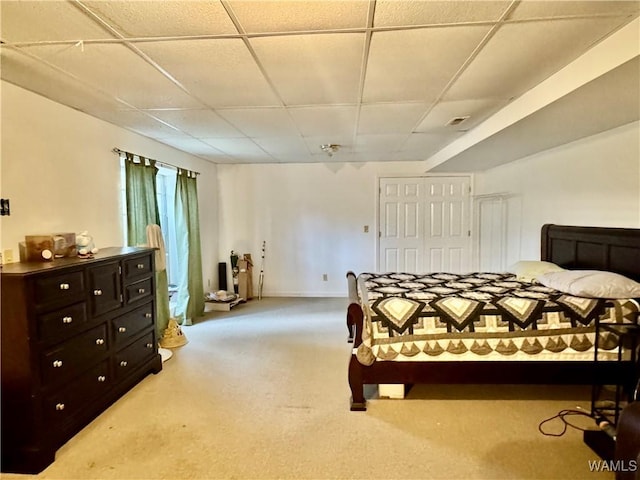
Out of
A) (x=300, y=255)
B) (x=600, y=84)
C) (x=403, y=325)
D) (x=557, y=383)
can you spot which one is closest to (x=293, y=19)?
(x=600, y=84)

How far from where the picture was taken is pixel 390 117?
3271 millimetres

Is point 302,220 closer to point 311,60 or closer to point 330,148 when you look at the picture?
point 330,148

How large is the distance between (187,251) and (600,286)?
4.43 m

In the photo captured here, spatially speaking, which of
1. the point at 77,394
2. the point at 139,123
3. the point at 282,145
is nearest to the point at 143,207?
the point at 139,123

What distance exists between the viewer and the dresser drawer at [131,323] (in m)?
2.67

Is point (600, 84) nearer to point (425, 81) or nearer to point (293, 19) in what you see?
point (425, 81)

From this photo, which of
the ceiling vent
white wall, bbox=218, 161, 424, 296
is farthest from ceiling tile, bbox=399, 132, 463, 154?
white wall, bbox=218, 161, 424, 296

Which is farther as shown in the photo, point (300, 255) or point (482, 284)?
point (300, 255)

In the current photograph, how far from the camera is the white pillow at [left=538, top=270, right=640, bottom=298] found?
254cm

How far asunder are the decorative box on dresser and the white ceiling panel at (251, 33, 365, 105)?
5.88 ft

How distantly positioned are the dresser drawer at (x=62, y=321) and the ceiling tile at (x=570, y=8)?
294 cm

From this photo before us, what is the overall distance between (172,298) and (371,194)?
354cm

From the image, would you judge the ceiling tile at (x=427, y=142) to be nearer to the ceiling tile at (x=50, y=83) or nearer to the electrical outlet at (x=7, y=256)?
the ceiling tile at (x=50, y=83)

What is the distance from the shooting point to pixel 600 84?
2020mm
